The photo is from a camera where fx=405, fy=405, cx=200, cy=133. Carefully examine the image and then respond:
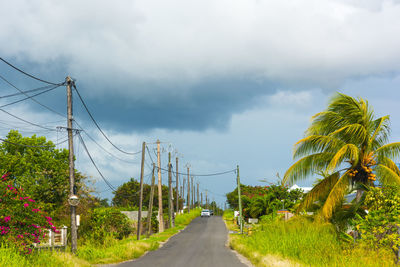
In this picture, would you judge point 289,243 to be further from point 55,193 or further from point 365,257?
point 55,193

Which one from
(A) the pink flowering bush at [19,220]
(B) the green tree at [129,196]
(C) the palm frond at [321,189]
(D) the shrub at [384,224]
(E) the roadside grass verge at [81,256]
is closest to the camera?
(E) the roadside grass verge at [81,256]

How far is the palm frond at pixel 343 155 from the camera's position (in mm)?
17167

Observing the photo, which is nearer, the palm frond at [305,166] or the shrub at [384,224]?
the shrub at [384,224]

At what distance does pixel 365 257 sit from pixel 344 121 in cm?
813

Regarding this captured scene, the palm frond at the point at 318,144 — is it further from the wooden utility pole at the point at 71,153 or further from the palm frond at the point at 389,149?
the wooden utility pole at the point at 71,153

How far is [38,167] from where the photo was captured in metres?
48.5

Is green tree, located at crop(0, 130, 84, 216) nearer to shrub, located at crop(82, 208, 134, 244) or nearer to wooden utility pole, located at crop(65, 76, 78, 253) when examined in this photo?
shrub, located at crop(82, 208, 134, 244)

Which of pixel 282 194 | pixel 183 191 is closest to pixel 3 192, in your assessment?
pixel 282 194

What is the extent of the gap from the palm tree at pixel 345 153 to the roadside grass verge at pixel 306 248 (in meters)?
0.99

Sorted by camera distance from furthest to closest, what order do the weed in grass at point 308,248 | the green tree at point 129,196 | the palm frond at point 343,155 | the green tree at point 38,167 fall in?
the green tree at point 129,196 → the green tree at point 38,167 → the palm frond at point 343,155 → the weed in grass at point 308,248

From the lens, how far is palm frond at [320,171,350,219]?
17250 millimetres

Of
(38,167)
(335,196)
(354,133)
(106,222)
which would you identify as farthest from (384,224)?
(38,167)

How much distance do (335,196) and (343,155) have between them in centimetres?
194

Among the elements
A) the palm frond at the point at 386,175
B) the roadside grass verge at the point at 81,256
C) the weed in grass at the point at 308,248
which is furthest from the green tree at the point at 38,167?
the palm frond at the point at 386,175
